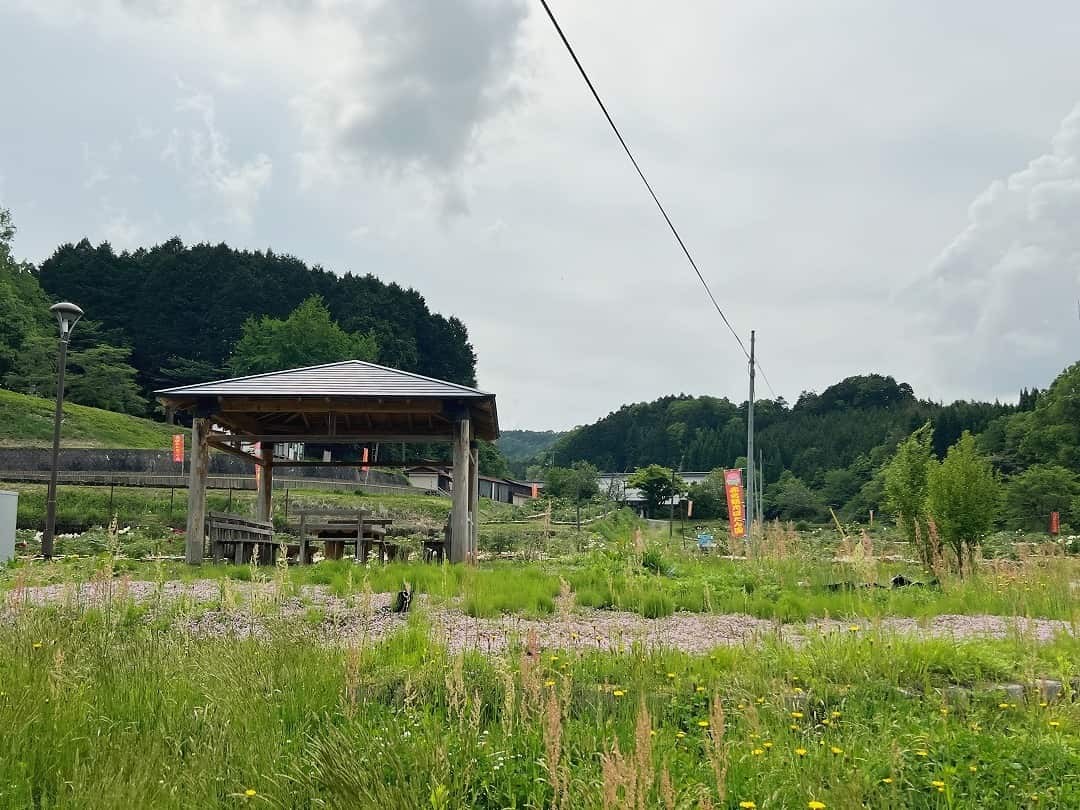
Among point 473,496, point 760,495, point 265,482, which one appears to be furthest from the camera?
point 760,495

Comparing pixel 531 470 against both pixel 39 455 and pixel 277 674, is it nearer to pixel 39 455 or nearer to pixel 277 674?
pixel 39 455

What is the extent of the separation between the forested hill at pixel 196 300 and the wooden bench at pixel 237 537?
41.9 meters

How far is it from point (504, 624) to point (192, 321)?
185 feet

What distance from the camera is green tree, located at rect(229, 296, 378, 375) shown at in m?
50.3

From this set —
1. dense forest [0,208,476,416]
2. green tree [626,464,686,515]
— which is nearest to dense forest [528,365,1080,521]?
green tree [626,464,686,515]

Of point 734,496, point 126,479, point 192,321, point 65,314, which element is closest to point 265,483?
point 65,314

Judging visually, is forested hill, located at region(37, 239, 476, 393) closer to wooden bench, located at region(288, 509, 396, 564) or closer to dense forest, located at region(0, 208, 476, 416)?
dense forest, located at region(0, 208, 476, 416)

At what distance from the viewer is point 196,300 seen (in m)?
58.3

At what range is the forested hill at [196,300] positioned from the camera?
56.0 metres

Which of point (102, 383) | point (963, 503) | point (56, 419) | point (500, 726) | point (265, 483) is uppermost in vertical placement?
point (102, 383)

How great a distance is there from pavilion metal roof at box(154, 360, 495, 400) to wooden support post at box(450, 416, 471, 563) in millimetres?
694

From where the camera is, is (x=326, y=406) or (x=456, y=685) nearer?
(x=456, y=685)

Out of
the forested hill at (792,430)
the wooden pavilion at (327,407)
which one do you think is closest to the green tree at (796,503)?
the forested hill at (792,430)

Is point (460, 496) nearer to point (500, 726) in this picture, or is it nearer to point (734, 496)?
point (734, 496)
